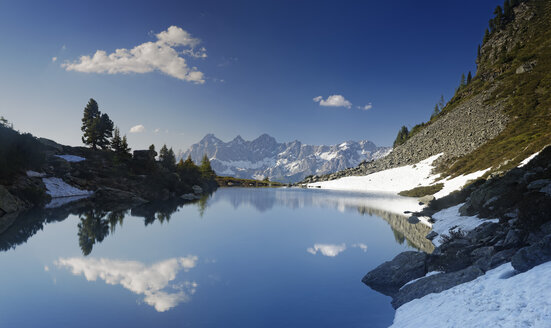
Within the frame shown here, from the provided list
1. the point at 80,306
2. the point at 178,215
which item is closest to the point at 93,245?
the point at 80,306

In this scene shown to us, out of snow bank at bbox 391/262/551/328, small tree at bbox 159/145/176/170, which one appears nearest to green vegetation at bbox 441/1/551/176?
snow bank at bbox 391/262/551/328

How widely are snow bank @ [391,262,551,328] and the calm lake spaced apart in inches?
70.2

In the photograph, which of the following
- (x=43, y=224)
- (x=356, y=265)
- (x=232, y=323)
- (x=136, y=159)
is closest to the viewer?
(x=232, y=323)

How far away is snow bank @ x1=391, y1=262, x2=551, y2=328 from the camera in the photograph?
7597 mm

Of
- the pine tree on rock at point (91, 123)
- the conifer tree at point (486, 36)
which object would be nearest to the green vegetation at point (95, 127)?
the pine tree on rock at point (91, 123)

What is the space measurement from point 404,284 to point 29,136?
69547 mm

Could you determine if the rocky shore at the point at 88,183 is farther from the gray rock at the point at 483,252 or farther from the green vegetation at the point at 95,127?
the gray rock at the point at 483,252

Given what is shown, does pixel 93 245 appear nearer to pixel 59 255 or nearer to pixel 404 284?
pixel 59 255

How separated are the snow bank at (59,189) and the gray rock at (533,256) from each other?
6900 centimetres

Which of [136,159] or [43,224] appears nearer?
[43,224]

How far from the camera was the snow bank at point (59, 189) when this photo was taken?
54022 mm

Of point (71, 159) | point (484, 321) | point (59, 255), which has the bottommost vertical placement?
point (59, 255)

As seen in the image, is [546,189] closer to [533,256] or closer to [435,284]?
[533,256]

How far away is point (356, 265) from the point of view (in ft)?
62.8
